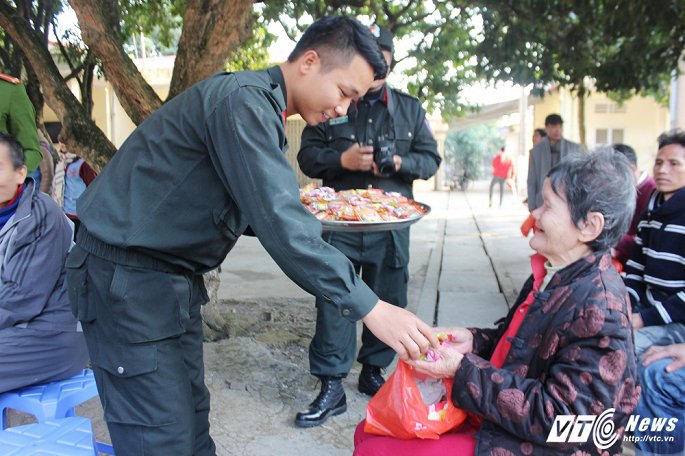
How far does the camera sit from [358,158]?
127 inches

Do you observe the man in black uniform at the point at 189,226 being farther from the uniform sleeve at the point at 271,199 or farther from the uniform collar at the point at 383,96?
the uniform collar at the point at 383,96

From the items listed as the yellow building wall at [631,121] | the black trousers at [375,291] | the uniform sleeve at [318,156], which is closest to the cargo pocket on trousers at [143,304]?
the black trousers at [375,291]

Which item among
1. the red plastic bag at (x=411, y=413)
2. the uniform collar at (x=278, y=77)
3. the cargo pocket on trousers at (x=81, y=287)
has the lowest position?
the red plastic bag at (x=411, y=413)

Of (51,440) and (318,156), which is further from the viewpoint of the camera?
(318,156)

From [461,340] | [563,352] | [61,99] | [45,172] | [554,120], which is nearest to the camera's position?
[563,352]

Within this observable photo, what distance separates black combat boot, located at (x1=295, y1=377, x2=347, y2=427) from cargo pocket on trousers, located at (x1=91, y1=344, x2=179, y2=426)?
1.41 metres

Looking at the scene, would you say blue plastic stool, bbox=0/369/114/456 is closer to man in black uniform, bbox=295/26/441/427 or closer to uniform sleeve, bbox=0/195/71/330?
uniform sleeve, bbox=0/195/71/330

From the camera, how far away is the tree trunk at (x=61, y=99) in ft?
13.0

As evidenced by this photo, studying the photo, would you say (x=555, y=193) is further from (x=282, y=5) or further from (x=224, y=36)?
(x=282, y=5)

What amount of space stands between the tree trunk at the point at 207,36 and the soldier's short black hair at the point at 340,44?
86.6 inches

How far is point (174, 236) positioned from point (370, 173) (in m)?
1.91

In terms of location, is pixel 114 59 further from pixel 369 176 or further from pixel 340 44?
pixel 340 44

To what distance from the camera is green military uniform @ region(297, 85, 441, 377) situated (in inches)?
135

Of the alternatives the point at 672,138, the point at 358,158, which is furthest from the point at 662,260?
the point at 358,158
